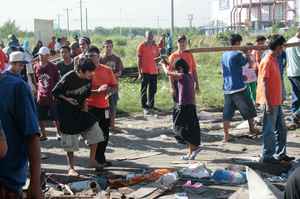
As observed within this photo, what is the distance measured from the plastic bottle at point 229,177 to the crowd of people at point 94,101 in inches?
42.5

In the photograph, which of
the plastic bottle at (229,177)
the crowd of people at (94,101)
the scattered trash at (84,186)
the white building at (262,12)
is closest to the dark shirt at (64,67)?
the crowd of people at (94,101)

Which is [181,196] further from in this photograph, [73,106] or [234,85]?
[234,85]

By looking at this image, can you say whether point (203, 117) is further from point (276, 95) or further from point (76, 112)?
point (76, 112)

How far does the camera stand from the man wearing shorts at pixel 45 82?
10.6 metres

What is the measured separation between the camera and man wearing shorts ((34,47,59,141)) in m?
10.6

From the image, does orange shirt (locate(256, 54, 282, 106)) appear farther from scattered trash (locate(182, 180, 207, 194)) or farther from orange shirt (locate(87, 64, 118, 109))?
orange shirt (locate(87, 64, 118, 109))

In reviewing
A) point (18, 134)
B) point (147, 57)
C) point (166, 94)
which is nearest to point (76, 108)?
point (18, 134)

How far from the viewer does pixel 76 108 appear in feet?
27.4

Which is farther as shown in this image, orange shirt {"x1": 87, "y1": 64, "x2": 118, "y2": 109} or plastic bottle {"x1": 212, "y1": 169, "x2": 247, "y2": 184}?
orange shirt {"x1": 87, "y1": 64, "x2": 118, "y2": 109}

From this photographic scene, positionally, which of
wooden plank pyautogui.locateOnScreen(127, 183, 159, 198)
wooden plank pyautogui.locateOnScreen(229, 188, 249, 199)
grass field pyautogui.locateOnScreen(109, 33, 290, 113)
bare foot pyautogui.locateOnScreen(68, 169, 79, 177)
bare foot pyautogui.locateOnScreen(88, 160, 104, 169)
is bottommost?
wooden plank pyautogui.locateOnScreen(127, 183, 159, 198)

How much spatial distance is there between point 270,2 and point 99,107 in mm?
58494

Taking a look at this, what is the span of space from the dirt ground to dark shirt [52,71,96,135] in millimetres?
817

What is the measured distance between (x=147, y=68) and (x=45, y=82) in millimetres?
4608

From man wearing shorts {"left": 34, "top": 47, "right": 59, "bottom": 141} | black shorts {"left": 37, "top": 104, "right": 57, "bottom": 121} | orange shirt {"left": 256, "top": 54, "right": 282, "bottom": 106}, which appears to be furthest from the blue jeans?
black shorts {"left": 37, "top": 104, "right": 57, "bottom": 121}
